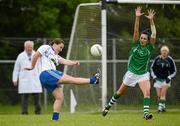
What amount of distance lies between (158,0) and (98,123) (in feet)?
22.2

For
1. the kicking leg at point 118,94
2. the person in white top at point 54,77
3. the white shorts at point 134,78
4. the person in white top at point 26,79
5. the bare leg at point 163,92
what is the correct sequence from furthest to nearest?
1. the person in white top at point 26,79
2. the bare leg at point 163,92
3. the kicking leg at point 118,94
4. the white shorts at point 134,78
5. the person in white top at point 54,77

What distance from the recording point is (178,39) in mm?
23891

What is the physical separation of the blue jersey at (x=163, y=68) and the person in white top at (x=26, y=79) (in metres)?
3.31

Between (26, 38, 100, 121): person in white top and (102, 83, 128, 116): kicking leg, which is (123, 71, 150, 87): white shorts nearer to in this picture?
(102, 83, 128, 116): kicking leg

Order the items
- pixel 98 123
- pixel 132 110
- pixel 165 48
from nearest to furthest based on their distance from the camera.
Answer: pixel 98 123 → pixel 165 48 → pixel 132 110

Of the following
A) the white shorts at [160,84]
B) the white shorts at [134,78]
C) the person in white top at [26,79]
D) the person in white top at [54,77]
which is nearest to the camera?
the person in white top at [54,77]

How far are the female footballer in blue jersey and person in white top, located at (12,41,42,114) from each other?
10.8ft

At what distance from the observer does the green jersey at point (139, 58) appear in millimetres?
17969

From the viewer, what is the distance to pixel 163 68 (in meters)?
22.1

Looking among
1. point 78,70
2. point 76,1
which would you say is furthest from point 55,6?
point 78,70

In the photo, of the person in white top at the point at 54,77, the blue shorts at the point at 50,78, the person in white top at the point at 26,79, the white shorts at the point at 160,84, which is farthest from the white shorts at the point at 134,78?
the person in white top at the point at 26,79

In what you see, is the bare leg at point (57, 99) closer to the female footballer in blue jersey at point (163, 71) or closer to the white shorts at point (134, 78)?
the white shorts at point (134, 78)

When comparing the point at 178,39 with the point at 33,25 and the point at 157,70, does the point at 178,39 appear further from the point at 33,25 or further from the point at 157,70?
the point at 33,25

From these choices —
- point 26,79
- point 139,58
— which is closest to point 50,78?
point 139,58
